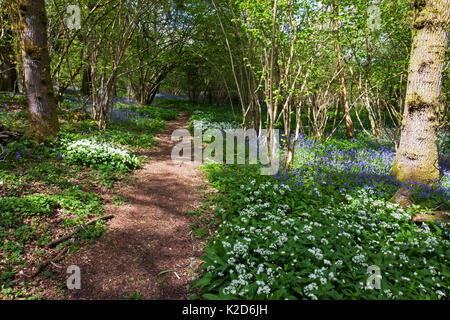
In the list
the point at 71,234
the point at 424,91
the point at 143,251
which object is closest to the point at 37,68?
the point at 71,234

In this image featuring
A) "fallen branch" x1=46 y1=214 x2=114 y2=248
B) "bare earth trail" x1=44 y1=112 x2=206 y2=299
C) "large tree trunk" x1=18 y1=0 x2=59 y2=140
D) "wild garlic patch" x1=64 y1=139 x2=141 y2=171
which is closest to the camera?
"bare earth trail" x1=44 y1=112 x2=206 y2=299

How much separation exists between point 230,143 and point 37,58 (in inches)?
246

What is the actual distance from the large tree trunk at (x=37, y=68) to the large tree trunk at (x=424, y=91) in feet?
27.9

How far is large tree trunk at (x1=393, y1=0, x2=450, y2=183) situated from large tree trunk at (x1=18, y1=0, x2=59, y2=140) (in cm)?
850

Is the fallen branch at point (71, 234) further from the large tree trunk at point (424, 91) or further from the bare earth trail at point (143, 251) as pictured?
the large tree trunk at point (424, 91)

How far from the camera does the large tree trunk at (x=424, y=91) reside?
4.93 meters

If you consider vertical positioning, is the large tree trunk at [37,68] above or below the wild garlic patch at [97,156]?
above

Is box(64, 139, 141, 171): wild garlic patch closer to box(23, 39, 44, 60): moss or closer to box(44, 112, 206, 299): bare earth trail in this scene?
box(44, 112, 206, 299): bare earth trail

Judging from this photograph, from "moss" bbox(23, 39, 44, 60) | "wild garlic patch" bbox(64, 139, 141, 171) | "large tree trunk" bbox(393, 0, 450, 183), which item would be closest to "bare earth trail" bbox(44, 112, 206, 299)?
"wild garlic patch" bbox(64, 139, 141, 171)

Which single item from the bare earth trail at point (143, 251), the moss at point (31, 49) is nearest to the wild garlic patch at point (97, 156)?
the bare earth trail at point (143, 251)

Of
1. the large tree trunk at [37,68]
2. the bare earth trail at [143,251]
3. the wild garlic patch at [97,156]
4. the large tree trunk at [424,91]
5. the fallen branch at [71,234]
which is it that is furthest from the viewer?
the wild garlic patch at [97,156]

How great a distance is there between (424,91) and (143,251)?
619cm

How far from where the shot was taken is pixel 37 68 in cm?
612

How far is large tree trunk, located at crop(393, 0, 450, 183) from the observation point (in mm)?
4934
